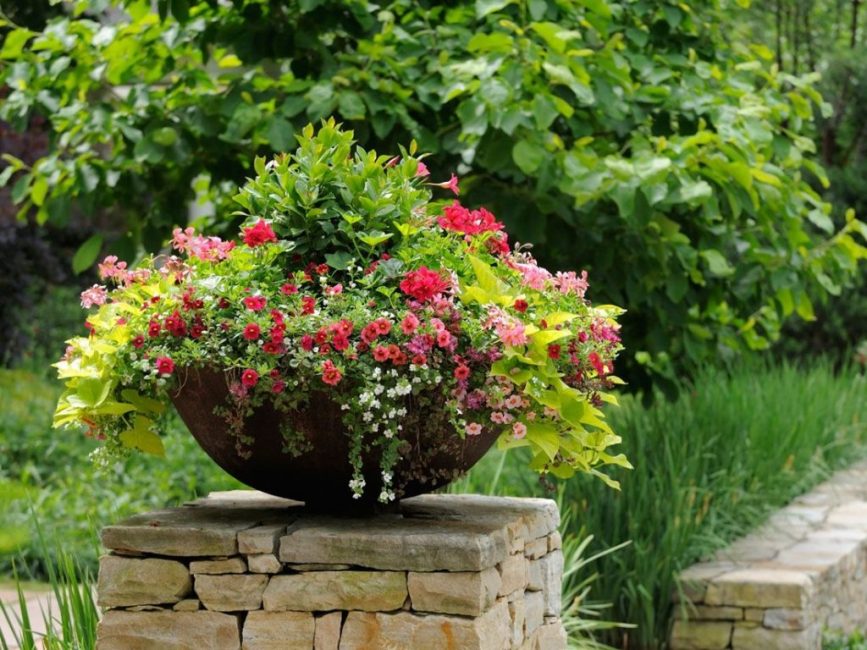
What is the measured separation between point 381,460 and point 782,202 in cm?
258

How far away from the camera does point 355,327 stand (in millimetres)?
2482

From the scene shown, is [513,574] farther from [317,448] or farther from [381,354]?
[381,354]

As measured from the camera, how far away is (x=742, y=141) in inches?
166

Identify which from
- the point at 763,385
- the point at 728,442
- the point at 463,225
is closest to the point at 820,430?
the point at 763,385

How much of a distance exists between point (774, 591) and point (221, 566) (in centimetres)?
299

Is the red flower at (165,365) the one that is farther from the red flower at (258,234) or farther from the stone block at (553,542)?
the stone block at (553,542)

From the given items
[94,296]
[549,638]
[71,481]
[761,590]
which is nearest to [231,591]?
[94,296]

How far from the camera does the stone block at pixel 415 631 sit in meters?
2.46

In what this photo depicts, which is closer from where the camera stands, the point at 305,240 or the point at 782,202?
the point at 305,240

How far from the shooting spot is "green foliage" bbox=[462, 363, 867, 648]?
201 inches

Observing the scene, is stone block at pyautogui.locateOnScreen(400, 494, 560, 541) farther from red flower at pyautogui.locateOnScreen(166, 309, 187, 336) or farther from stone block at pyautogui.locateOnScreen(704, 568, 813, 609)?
stone block at pyautogui.locateOnScreen(704, 568, 813, 609)

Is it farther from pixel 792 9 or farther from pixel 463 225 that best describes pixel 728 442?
pixel 792 9

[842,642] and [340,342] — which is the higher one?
[340,342]

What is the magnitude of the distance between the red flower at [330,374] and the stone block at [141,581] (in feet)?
1.78
